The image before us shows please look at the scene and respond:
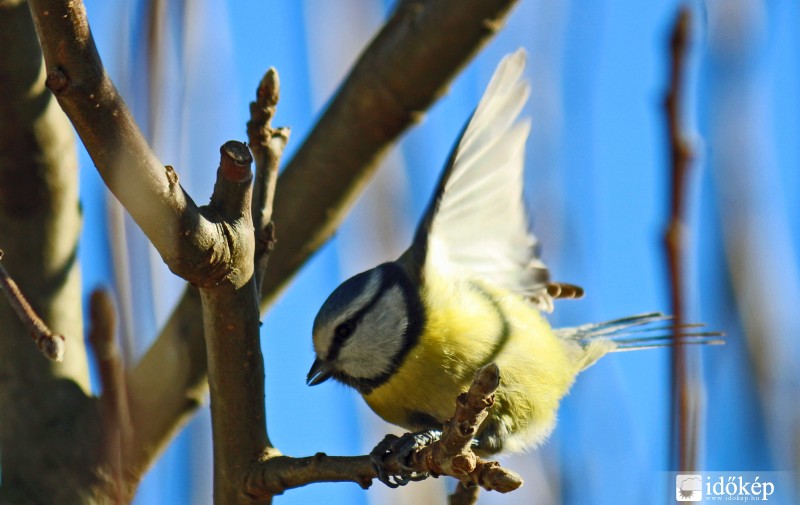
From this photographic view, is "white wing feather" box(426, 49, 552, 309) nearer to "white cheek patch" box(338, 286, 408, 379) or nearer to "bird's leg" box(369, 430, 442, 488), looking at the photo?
"white cheek patch" box(338, 286, 408, 379)

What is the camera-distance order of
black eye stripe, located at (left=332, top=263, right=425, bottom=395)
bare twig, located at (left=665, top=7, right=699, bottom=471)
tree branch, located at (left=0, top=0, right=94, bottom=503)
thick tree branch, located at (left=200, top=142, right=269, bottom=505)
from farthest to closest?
black eye stripe, located at (left=332, top=263, right=425, bottom=395), tree branch, located at (left=0, top=0, right=94, bottom=503), thick tree branch, located at (left=200, top=142, right=269, bottom=505), bare twig, located at (left=665, top=7, right=699, bottom=471)

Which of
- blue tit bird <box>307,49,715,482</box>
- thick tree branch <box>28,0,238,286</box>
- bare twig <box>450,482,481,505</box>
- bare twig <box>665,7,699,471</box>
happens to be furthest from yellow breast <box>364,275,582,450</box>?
bare twig <box>665,7,699,471</box>

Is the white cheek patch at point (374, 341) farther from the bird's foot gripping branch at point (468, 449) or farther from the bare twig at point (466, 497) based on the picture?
the bird's foot gripping branch at point (468, 449)

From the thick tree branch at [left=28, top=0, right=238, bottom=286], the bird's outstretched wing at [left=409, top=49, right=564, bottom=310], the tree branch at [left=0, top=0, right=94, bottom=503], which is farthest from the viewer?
the bird's outstretched wing at [left=409, top=49, right=564, bottom=310]

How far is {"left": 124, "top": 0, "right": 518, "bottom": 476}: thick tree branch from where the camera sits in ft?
5.11

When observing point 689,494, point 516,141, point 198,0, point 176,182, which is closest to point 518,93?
point 516,141

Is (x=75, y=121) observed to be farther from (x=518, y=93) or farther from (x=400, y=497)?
(x=518, y=93)

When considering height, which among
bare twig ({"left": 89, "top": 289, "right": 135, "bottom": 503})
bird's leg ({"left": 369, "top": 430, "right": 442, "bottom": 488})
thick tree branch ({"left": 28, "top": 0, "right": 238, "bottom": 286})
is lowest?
bare twig ({"left": 89, "top": 289, "right": 135, "bottom": 503})

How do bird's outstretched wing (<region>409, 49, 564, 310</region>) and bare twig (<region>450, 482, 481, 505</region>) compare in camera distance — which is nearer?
bare twig (<region>450, 482, 481, 505</region>)

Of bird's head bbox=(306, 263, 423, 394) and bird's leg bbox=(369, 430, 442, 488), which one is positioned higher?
bird's head bbox=(306, 263, 423, 394)

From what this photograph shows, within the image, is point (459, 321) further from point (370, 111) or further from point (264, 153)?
point (264, 153)

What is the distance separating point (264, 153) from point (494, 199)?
0.67 metres

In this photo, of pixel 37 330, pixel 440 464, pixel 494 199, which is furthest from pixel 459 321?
pixel 37 330

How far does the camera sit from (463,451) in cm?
94
